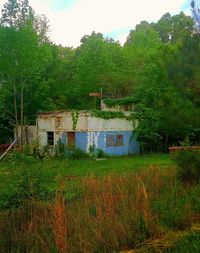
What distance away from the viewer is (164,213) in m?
9.53

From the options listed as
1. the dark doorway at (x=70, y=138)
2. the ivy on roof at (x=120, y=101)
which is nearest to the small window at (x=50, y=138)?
the dark doorway at (x=70, y=138)

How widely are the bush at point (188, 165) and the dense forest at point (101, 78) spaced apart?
3.31 feet

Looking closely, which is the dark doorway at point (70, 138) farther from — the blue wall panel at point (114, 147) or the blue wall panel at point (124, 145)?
the blue wall panel at point (124, 145)

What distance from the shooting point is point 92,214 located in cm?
979

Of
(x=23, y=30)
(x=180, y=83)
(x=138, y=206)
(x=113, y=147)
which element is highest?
(x=23, y=30)

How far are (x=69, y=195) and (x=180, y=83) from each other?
13.8 ft

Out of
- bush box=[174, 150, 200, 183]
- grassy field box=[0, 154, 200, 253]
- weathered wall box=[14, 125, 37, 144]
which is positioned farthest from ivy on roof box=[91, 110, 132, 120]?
grassy field box=[0, 154, 200, 253]

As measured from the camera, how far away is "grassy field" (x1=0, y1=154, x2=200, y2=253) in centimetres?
818

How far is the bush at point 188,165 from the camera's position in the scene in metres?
12.7

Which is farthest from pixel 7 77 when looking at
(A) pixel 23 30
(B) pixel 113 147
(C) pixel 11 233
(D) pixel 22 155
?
(C) pixel 11 233

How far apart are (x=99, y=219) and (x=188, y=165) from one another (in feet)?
16.1

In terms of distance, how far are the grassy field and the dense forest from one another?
3.06 meters

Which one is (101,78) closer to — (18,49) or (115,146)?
(115,146)

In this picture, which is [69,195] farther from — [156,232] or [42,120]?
[42,120]
